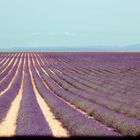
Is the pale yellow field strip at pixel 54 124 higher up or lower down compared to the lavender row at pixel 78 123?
lower down

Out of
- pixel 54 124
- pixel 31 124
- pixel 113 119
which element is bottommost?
pixel 54 124

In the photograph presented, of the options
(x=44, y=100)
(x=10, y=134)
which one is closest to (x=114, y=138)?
(x=10, y=134)

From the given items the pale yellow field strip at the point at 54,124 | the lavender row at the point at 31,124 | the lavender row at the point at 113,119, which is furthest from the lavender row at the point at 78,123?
the lavender row at the point at 31,124

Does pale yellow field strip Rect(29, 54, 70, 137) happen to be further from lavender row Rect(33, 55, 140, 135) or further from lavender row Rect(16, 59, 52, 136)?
lavender row Rect(33, 55, 140, 135)

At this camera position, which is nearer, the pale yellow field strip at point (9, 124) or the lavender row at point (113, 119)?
the lavender row at point (113, 119)

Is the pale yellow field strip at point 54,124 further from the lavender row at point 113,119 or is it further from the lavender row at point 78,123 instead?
the lavender row at point 113,119

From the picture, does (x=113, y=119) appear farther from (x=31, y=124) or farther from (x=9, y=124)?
(x=9, y=124)

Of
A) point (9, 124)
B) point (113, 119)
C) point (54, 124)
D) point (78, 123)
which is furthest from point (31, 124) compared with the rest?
point (113, 119)

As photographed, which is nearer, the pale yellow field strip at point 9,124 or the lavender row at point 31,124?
the lavender row at point 31,124

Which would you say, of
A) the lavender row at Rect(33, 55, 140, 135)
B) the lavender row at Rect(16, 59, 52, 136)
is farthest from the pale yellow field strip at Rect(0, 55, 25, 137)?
the lavender row at Rect(33, 55, 140, 135)

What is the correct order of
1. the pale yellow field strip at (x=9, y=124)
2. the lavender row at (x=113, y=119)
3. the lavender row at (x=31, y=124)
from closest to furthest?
the lavender row at (x=113, y=119)
the lavender row at (x=31, y=124)
the pale yellow field strip at (x=9, y=124)

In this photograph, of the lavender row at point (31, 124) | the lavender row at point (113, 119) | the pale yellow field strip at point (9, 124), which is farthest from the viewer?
the pale yellow field strip at point (9, 124)

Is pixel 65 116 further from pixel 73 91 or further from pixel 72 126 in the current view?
pixel 73 91

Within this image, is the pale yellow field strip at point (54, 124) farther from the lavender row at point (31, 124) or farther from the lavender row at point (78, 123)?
the lavender row at point (31, 124)
